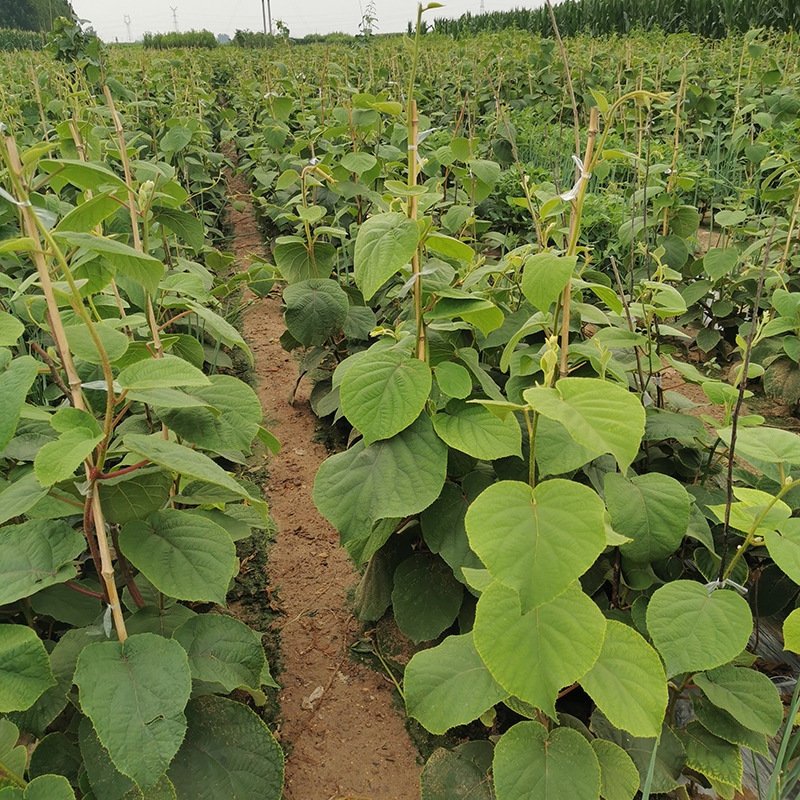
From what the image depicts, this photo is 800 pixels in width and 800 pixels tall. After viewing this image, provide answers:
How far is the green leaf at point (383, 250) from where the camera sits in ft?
4.37

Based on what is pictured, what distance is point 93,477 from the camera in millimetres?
1098

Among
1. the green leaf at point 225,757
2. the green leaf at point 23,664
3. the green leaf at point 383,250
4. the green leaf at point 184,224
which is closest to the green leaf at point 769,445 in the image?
the green leaf at point 383,250

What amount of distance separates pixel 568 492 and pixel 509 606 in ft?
0.77

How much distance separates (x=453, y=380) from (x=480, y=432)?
0.14 meters

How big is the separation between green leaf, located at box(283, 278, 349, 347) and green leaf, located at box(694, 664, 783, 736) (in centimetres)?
184

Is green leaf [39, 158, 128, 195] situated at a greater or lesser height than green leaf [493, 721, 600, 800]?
greater

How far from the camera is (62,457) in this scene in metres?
0.98

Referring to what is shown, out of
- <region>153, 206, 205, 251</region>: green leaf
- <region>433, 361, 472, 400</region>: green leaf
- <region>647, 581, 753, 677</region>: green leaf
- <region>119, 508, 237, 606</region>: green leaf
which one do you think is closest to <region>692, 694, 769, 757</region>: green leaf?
<region>647, 581, 753, 677</region>: green leaf

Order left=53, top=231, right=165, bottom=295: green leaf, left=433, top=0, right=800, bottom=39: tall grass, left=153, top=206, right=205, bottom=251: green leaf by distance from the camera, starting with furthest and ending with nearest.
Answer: left=433, top=0, right=800, bottom=39: tall grass → left=153, top=206, right=205, bottom=251: green leaf → left=53, top=231, right=165, bottom=295: green leaf

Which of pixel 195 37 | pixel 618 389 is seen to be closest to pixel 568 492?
pixel 618 389

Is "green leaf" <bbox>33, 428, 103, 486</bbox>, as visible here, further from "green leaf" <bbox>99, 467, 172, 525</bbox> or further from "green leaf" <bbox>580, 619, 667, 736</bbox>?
"green leaf" <bbox>580, 619, 667, 736</bbox>

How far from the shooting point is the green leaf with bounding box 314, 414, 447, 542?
54.5 inches

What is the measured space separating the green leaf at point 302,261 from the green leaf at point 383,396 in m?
1.63

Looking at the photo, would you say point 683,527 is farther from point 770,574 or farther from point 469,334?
point 469,334
